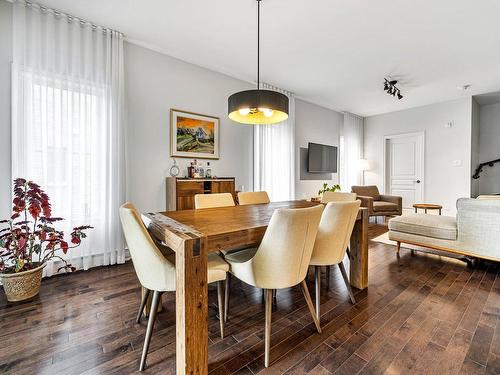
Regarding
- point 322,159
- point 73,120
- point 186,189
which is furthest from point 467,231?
point 73,120

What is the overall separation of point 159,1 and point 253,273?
2.66 m

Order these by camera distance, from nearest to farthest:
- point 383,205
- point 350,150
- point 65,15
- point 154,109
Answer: point 65,15
point 154,109
point 383,205
point 350,150

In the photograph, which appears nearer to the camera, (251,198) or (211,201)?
(211,201)

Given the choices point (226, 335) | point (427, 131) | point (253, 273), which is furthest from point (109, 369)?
point (427, 131)

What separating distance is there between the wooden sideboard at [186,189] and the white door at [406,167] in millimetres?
5203

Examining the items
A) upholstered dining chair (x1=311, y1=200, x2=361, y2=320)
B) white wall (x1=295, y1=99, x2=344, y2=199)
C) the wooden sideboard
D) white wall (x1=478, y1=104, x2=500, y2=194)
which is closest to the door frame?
white wall (x1=478, y1=104, x2=500, y2=194)

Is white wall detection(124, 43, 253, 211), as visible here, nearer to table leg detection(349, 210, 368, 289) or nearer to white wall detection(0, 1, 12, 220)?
white wall detection(0, 1, 12, 220)

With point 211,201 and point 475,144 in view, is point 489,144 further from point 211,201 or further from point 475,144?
point 211,201

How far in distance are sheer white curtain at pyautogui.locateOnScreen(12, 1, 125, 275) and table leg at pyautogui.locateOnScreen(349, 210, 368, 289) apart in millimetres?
2635

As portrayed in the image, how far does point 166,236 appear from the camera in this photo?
1360 mm

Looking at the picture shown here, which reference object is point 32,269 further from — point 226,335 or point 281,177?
point 281,177

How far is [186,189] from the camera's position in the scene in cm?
316

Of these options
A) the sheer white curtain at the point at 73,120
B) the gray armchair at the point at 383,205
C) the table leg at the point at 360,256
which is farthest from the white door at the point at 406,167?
the sheer white curtain at the point at 73,120

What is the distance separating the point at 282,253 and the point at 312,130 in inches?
186
